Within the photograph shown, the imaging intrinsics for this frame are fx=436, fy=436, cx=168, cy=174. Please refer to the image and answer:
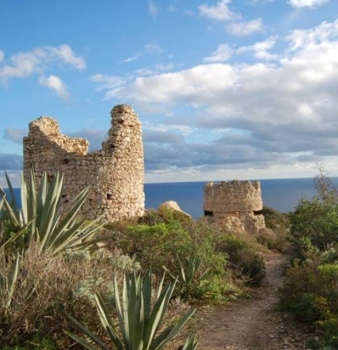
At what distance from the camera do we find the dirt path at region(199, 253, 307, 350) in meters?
5.80

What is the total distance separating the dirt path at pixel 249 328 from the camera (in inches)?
228

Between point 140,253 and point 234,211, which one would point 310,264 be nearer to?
point 140,253

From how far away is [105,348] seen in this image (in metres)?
4.12

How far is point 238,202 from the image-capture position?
65.8 ft

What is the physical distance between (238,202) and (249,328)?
1362 centimetres

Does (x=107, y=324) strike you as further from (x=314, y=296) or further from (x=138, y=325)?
(x=314, y=296)

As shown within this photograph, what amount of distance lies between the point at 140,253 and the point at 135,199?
5370mm

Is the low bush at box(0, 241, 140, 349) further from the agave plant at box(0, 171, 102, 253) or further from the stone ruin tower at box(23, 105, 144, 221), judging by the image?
the stone ruin tower at box(23, 105, 144, 221)

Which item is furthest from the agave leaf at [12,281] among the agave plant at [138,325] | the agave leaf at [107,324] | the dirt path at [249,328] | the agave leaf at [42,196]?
the dirt path at [249,328]

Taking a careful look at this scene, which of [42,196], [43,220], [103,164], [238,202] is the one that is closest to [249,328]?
[43,220]

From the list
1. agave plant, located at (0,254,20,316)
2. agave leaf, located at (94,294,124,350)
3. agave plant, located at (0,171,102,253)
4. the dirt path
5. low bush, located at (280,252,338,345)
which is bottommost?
the dirt path

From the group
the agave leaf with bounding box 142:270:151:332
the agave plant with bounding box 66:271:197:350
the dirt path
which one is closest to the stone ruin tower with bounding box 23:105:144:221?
the dirt path

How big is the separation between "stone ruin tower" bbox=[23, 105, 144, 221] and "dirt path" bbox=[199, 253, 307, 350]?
615cm

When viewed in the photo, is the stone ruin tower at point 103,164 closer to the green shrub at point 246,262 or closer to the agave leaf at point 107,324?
A: the green shrub at point 246,262
